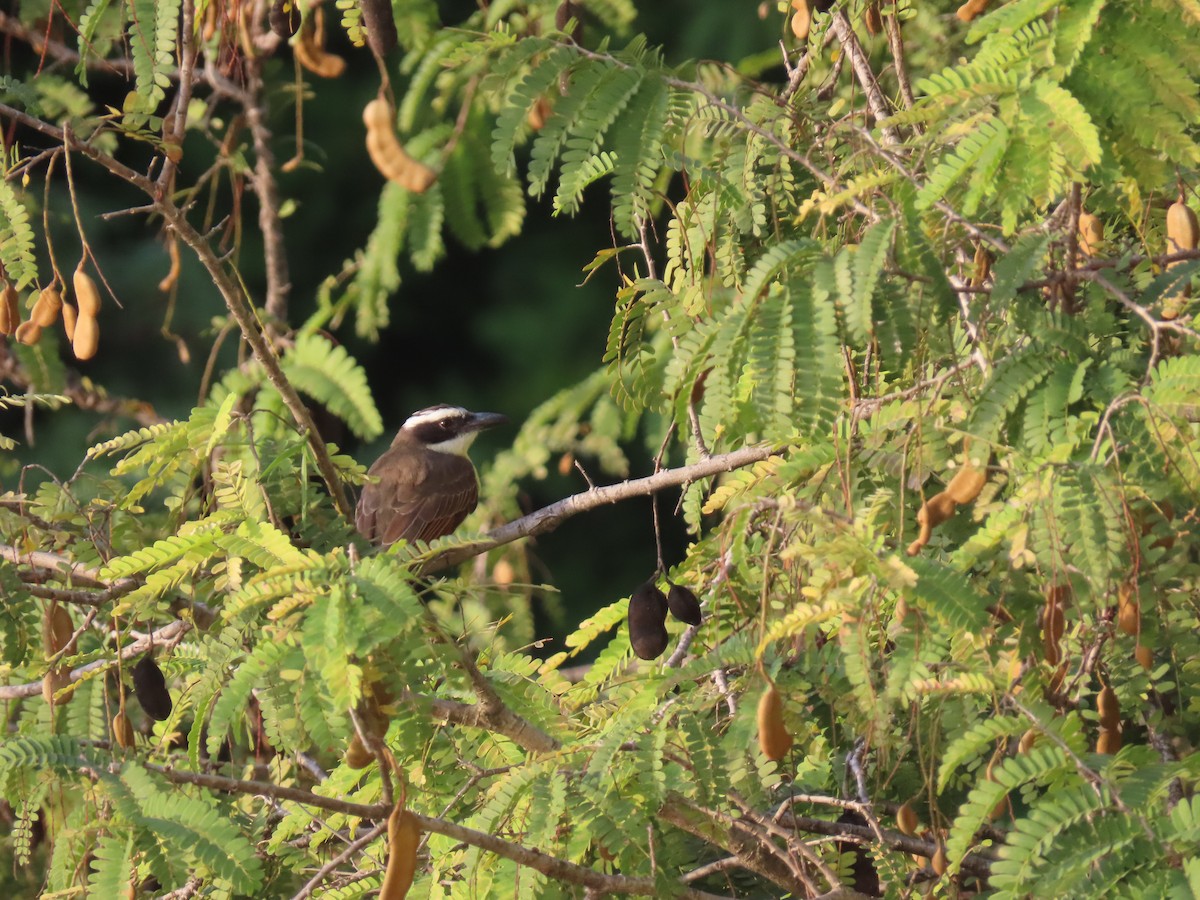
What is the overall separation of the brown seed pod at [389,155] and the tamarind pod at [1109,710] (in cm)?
148

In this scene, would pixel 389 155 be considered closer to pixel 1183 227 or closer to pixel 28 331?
pixel 1183 227

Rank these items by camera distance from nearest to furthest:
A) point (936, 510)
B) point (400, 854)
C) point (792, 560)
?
point (400, 854)
point (936, 510)
point (792, 560)

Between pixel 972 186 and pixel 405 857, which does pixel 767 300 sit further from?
pixel 405 857

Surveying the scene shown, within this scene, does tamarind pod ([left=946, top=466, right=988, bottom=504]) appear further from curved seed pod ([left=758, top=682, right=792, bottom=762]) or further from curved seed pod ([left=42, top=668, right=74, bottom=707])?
curved seed pod ([left=42, top=668, right=74, bottom=707])

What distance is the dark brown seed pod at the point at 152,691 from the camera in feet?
11.1

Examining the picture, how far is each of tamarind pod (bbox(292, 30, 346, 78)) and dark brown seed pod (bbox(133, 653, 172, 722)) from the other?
1.36 metres

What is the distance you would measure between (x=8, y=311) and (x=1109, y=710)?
8.51 ft

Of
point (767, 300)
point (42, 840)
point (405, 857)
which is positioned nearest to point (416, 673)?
point (405, 857)

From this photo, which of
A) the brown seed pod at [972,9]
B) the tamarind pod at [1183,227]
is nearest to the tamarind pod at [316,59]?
the brown seed pod at [972,9]

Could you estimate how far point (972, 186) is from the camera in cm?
260

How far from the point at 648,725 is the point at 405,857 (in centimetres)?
76

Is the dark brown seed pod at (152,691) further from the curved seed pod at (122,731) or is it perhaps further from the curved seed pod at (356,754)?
the curved seed pod at (356,754)

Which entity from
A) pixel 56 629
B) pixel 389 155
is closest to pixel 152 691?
pixel 56 629

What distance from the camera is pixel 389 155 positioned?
7.27 ft
